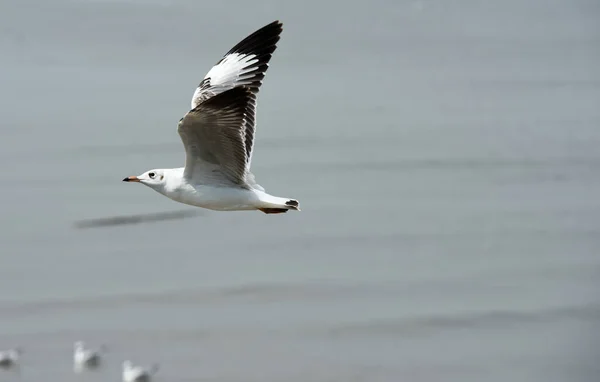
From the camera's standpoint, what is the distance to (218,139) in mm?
8023

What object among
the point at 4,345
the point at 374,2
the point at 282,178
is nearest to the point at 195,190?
the point at 4,345

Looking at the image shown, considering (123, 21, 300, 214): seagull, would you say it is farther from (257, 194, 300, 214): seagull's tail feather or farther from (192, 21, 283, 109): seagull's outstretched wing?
(192, 21, 283, 109): seagull's outstretched wing

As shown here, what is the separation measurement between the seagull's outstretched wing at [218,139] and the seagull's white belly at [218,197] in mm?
59

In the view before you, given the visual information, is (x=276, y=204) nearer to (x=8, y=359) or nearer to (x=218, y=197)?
(x=218, y=197)

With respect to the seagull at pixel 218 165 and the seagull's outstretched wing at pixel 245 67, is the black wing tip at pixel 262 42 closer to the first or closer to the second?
the seagull's outstretched wing at pixel 245 67

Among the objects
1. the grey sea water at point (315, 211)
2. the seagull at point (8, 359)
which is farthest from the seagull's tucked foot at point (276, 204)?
the seagull at point (8, 359)

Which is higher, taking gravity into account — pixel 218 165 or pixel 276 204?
pixel 218 165

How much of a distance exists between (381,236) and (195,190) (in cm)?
447

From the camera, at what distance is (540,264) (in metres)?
12.0

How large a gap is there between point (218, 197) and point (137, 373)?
5.62 ft

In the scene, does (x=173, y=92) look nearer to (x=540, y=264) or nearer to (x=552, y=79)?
(x=552, y=79)

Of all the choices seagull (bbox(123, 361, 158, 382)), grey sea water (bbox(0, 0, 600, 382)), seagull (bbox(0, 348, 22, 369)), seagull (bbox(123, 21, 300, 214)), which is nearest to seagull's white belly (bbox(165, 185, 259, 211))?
seagull (bbox(123, 21, 300, 214))

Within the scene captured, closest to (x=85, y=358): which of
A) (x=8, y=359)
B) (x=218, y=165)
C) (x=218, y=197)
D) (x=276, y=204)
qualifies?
(x=8, y=359)

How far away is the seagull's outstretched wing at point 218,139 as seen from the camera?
7793 millimetres
